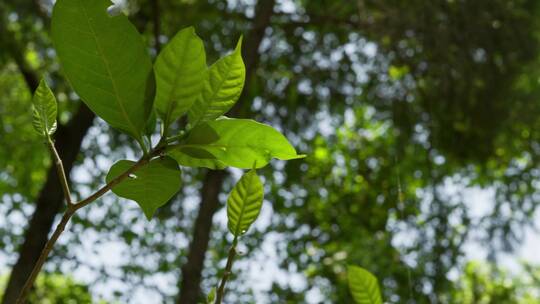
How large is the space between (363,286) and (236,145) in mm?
133

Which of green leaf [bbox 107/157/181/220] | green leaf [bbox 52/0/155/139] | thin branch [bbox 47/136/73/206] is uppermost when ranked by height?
green leaf [bbox 52/0/155/139]

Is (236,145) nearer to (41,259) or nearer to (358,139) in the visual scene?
(41,259)

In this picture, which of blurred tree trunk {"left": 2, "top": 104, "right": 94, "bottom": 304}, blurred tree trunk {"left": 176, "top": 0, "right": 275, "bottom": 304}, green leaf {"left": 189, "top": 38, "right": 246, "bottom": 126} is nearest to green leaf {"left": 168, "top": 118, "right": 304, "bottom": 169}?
green leaf {"left": 189, "top": 38, "right": 246, "bottom": 126}

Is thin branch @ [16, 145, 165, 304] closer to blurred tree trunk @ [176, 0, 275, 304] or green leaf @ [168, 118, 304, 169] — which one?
green leaf @ [168, 118, 304, 169]

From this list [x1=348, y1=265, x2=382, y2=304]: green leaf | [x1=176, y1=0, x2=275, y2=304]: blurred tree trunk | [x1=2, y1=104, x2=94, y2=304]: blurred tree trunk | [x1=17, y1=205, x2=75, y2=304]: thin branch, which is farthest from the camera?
[x1=2, y1=104, x2=94, y2=304]: blurred tree trunk

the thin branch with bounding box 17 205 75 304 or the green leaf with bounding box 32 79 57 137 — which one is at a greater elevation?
the green leaf with bounding box 32 79 57 137

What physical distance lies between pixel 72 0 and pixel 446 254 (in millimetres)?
4102

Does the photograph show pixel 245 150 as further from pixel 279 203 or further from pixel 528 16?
pixel 279 203

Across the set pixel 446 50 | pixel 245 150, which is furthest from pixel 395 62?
pixel 245 150

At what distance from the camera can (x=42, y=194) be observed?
3424 mm

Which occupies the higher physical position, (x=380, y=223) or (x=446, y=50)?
(x=446, y=50)

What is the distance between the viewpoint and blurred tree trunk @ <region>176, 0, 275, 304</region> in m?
2.66

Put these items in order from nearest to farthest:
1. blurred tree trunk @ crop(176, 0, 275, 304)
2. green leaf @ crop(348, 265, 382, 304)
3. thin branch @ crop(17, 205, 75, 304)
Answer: thin branch @ crop(17, 205, 75, 304), green leaf @ crop(348, 265, 382, 304), blurred tree trunk @ crop(176, 0, 275, 304)

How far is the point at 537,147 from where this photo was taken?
4730 mm
